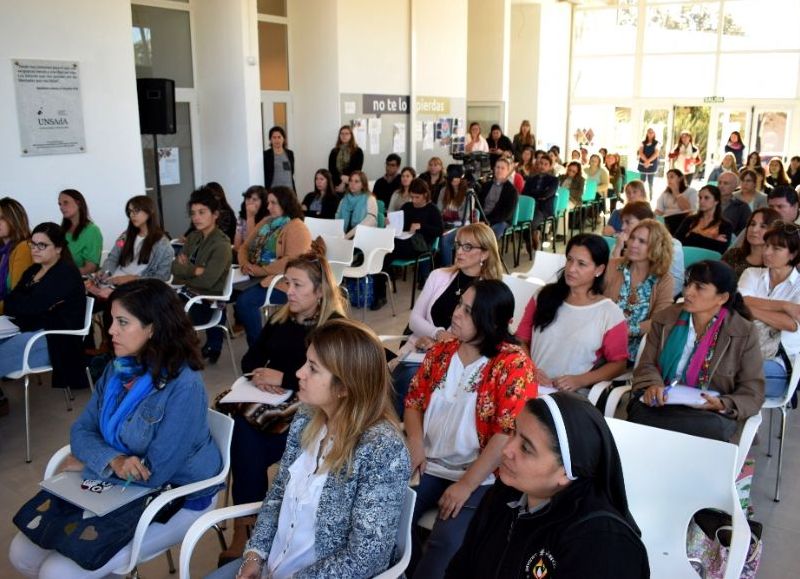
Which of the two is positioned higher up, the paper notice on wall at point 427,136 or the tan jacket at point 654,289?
the paper notice on wall at point 427,136

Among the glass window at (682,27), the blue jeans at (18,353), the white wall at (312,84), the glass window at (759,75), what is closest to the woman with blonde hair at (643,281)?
the blue jeans at (18,353)


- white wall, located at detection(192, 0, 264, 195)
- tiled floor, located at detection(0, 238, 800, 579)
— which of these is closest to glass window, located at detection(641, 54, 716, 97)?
white wall, located at detection(192, 0, 264, 195)

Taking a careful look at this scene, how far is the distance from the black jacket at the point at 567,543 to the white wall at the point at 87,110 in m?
5.67

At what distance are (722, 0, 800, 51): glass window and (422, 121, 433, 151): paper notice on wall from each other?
858 cm

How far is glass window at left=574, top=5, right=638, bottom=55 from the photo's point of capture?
17.1 metres

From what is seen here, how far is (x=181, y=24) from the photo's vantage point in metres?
8.17

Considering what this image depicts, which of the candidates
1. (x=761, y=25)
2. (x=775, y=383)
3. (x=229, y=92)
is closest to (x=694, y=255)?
(x=775, y=383)

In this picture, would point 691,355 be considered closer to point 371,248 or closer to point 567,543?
point 567,543

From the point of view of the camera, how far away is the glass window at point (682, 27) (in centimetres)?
1606

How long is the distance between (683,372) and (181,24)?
23.2ft

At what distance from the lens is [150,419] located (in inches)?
95.0

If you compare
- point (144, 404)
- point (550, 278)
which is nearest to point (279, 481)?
point (144, 404)

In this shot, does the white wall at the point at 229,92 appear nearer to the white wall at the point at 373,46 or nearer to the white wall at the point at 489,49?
the white wall at the point at 373,46

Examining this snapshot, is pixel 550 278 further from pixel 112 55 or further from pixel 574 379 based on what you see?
pixel 112 55
